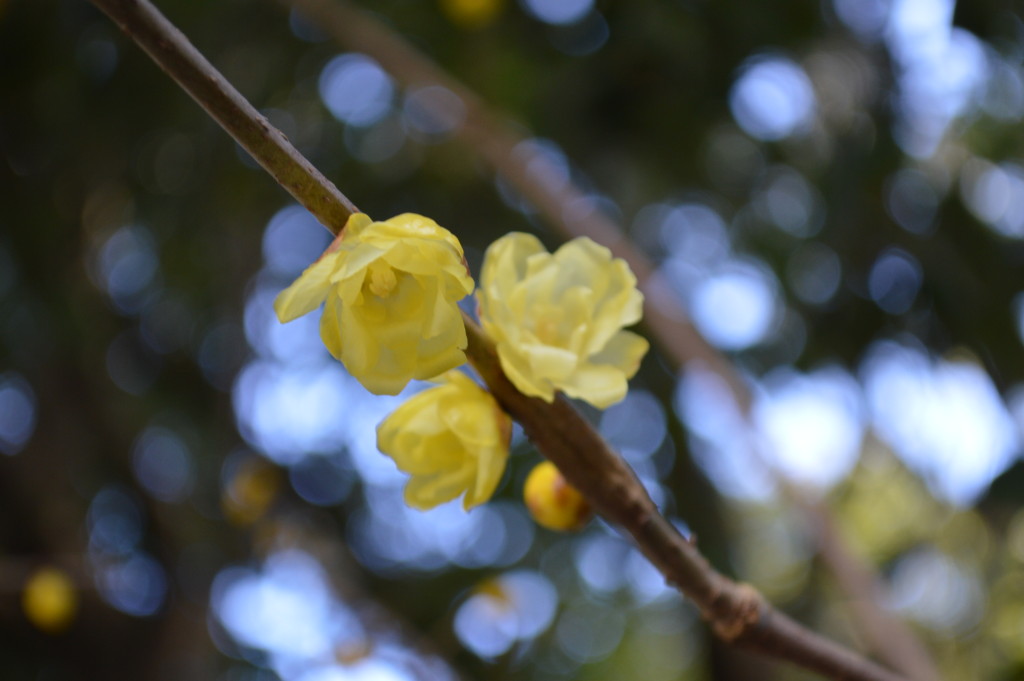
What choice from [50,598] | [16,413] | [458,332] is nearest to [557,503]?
[458,332]

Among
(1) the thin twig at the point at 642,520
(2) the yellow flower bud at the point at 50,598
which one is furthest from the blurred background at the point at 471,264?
(1) the thin twig at the point at 642,520

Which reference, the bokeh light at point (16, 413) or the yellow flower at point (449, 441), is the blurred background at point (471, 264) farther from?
the yellow flower at point (449, 441)

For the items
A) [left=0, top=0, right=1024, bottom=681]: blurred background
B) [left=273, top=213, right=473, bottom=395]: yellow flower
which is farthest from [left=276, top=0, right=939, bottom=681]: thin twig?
[left=273, top=213, right=473, bottom=395]: yellow flower

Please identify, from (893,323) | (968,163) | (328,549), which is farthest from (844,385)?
(328,549)

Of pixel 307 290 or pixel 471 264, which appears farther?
pixel 471 264

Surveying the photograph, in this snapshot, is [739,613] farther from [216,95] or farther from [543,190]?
[543,190]

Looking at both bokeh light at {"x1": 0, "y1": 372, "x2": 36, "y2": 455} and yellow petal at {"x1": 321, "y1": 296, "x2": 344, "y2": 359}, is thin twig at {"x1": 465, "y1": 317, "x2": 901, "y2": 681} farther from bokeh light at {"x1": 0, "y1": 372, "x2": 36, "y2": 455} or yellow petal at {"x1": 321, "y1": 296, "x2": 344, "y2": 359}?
bokeh light at {"x1": 0, "y1": 372, "x2": 36, "y2": 455}

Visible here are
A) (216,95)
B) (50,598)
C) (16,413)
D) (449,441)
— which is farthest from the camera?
(16,413)
